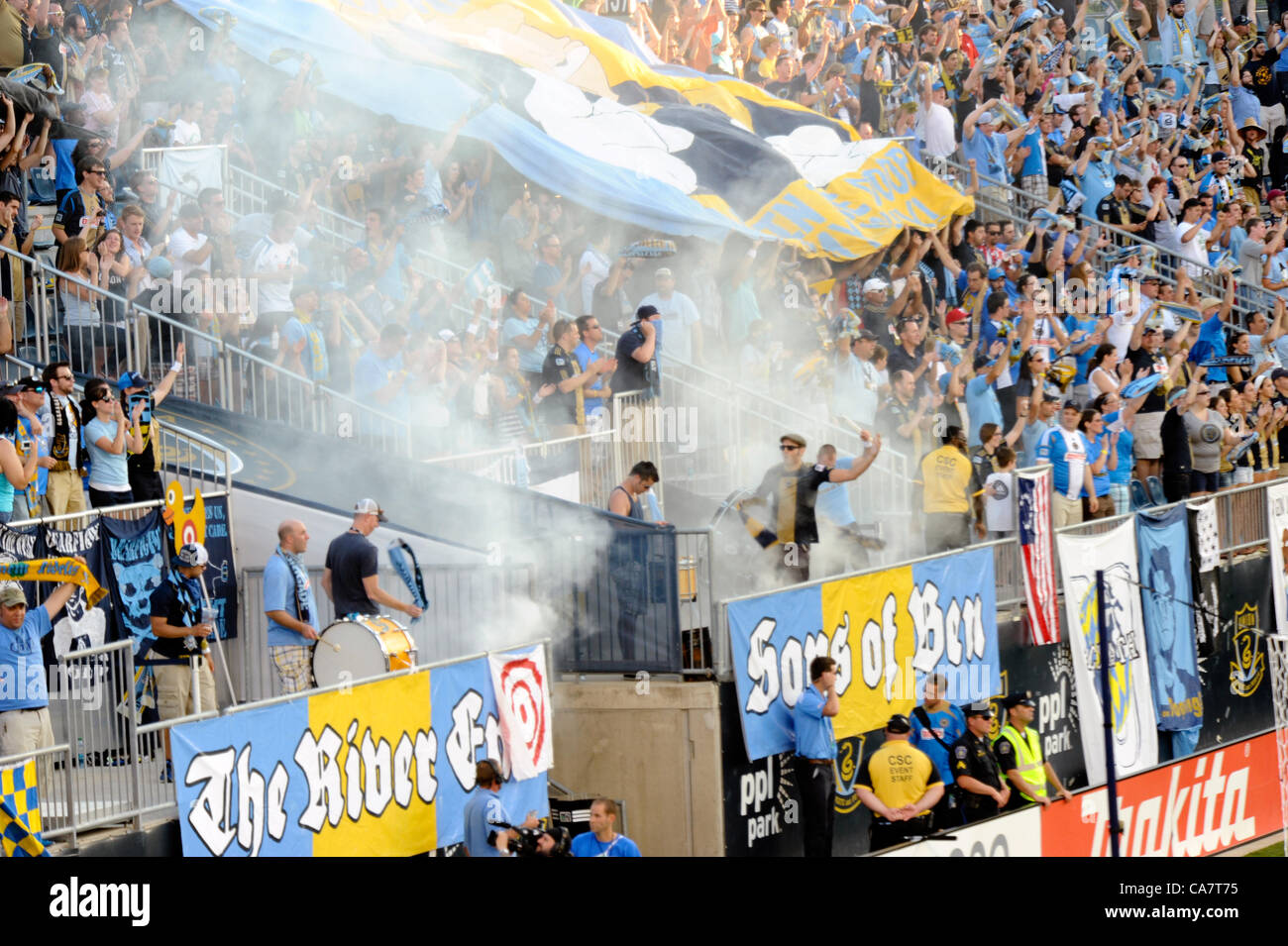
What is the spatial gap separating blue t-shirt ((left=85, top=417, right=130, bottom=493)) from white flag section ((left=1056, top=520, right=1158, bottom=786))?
686 centimetres

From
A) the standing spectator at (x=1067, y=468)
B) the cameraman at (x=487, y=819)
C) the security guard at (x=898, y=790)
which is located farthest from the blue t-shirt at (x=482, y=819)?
the standing spectator at (x=1067, y=468)

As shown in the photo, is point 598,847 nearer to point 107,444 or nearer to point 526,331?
point 107,444

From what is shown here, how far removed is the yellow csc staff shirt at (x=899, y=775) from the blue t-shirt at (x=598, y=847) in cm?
221

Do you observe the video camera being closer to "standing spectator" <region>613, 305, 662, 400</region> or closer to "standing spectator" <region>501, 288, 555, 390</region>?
"standing spectator" <region>613, 305, 662, 400</region>

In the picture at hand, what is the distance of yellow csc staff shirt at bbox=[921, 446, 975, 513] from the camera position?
581 inches

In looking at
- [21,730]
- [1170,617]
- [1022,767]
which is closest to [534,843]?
[21,730]

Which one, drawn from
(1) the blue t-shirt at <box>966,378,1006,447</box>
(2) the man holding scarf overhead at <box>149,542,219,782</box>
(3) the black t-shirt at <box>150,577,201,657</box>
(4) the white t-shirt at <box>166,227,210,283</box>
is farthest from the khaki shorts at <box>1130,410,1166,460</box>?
(3) the black t-shirt at <box>150,577,201,657</box>

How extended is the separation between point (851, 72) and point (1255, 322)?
5306mm

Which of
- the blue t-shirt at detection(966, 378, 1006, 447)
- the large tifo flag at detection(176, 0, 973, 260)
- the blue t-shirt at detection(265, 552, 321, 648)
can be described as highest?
the large tifo flag at detection(176, 0, 973, 260)

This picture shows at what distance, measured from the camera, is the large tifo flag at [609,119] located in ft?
54.9

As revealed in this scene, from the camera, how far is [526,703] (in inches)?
433

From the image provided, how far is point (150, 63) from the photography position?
48.3 feet

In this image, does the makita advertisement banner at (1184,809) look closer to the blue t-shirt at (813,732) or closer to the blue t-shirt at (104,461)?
the blue t-shirt at (813,732)

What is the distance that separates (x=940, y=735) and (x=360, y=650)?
4.00 meters
